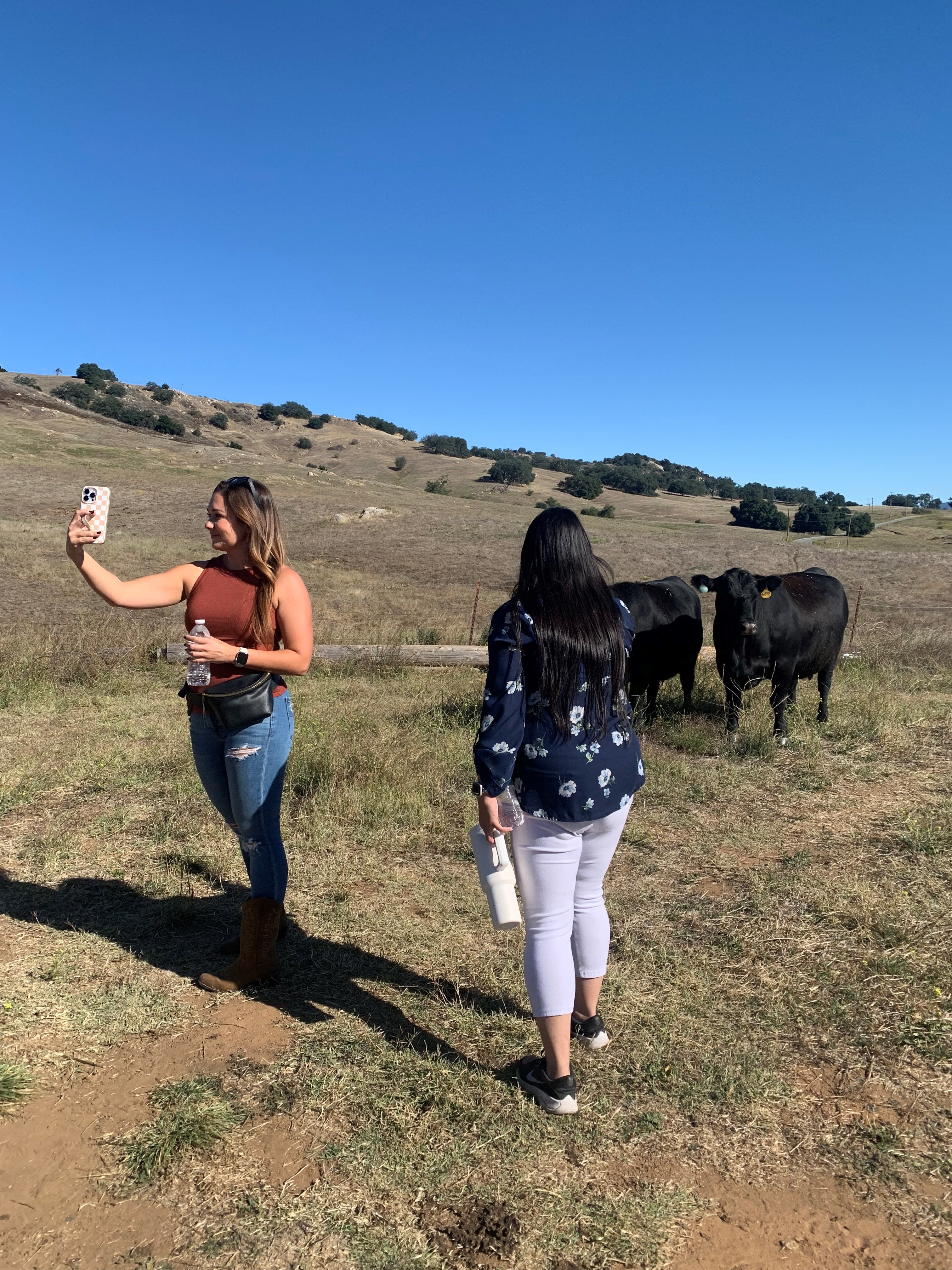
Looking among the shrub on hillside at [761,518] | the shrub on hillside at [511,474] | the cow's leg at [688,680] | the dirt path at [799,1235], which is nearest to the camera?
the dirt path at [799,1235]

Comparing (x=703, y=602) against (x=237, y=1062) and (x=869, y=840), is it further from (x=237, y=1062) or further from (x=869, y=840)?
(x=237, y=1062)

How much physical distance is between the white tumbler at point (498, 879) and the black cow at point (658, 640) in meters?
5.46

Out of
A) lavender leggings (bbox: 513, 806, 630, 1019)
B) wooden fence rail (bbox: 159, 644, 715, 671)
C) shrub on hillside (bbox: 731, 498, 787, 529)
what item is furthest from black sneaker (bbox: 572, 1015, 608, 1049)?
shrub on hillside (bbox: 731, 498, 787, 529)

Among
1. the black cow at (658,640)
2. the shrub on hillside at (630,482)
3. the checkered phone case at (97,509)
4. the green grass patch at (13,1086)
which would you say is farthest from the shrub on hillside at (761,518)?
the green grass patch at (13,1086)

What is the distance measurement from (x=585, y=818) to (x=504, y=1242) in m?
1.19

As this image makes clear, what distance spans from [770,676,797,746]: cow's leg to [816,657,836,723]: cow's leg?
321 mm

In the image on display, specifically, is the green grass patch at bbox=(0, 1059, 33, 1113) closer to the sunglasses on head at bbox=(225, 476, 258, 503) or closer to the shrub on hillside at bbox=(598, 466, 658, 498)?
the sunglasses on head at bbox=(225, 476, 258, 503)

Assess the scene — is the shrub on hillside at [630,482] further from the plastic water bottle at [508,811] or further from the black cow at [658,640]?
the plastic water bottle at [508,811]

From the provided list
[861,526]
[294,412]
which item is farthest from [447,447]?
[861,526]

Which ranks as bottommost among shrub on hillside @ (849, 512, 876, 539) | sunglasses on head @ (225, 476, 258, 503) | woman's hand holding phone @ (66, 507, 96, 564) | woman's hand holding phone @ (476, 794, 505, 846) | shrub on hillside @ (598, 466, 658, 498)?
woman's hand holding phone @ (476, 794, 505, 846)

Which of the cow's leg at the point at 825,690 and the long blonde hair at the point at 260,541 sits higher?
the long blonde hair at the point at 260,541

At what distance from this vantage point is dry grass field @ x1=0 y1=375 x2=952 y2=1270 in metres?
2.34

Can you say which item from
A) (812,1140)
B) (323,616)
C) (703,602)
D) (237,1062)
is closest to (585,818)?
(812,1140)

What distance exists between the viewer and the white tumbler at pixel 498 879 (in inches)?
106
